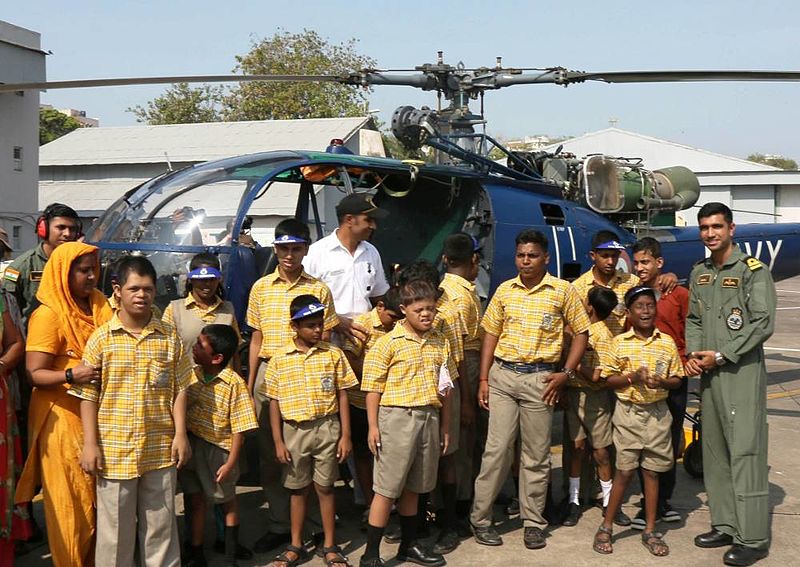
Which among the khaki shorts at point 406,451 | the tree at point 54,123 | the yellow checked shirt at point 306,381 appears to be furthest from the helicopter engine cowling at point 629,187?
the tree at point 54,123

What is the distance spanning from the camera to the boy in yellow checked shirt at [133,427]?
396cm

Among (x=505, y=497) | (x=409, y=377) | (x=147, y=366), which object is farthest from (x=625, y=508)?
(x=147, y=366)

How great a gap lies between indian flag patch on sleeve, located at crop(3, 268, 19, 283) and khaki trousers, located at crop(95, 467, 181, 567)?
6.69 feet

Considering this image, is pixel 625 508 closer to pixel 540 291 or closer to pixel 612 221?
pixel 540 291

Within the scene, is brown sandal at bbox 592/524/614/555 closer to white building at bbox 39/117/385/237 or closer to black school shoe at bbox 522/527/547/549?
black school shoe at bbox 522/527/547/549

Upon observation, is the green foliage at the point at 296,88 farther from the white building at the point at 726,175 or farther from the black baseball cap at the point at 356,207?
the black baseball cap at the point at 356,207

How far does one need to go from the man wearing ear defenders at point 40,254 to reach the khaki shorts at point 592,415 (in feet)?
10.9

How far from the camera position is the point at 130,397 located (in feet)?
13.1

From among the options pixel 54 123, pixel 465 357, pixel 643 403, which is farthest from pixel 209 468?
pixel 54 123

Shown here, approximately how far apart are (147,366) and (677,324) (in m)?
3.51

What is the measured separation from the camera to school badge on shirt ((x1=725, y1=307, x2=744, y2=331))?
500 centimetres

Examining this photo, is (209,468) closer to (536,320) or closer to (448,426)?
(448,426)

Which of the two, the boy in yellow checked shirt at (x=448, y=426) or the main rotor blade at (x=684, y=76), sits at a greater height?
the main rotor blade at (x=684, y=76)

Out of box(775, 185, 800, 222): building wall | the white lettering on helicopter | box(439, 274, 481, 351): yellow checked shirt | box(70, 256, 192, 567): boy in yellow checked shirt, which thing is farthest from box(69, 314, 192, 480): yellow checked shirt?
box(775, 185, 800, 222): building wall
